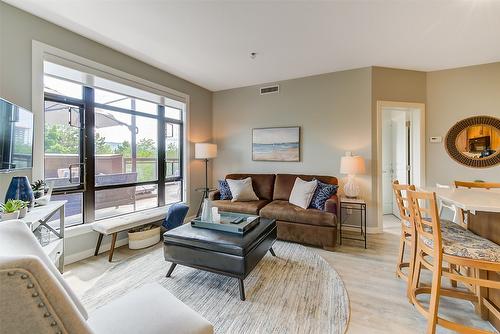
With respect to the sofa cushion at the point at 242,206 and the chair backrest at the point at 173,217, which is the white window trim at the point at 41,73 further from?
the sofa cushion at the point at 242,206

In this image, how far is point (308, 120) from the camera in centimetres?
394

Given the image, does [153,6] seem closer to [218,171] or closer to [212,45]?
[212,45]

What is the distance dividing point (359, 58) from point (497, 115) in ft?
7.45

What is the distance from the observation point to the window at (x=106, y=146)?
8.46 ft

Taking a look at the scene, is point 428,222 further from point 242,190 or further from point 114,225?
point 114,225

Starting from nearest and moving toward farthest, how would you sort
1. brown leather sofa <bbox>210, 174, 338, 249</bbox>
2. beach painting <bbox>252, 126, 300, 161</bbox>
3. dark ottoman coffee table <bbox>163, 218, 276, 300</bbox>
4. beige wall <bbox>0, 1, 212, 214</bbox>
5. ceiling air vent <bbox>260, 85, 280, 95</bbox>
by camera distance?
dark ottoman coffee table <bbox>163, 218, 276, 300</bbox>, beige wall <bbox>0, 1, 212, 214</bbox>, brown leather sofa <bbox>210, 174, 338, 249</bbox>, beach painting <bbox>252, 126, 300, 161</bbox>, ceiling air vent <bbox>260, 85, 280, 95</bbox>

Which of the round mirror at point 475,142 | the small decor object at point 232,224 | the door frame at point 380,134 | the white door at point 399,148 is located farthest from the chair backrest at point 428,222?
the white door at point 399,148

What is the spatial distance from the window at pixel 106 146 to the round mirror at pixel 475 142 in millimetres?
4690

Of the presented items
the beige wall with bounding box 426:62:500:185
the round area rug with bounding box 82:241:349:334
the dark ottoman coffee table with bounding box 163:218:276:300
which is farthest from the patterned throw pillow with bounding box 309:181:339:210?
the beige wall with bounding box 426:62:500:185

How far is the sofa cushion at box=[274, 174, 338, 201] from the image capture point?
3.61 meters

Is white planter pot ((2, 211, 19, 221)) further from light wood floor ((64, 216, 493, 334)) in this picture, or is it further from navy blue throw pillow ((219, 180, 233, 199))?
navy blue throw pillow ((219, 180, 233, 199))

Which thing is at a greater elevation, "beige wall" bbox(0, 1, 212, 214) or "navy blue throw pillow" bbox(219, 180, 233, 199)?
"beige wall" bbox(0, 1, 212, 214)

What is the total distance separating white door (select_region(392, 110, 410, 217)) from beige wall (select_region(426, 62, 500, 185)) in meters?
0.50

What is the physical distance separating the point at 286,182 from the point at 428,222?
7.75ft
